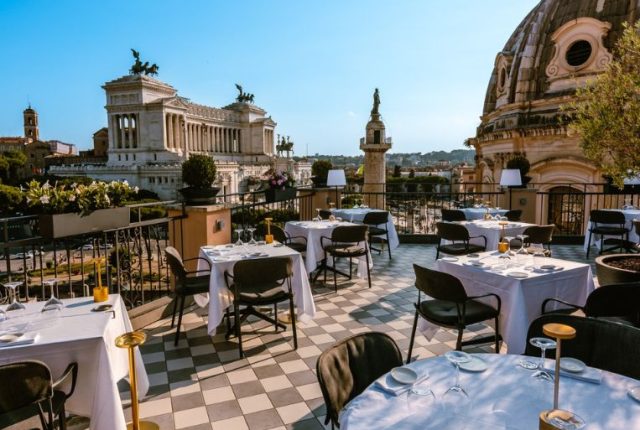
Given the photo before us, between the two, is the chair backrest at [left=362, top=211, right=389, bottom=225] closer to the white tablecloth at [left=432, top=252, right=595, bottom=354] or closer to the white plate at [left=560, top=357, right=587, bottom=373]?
the white tablecloth at [left=432, top=252, right=595, bottom=354]

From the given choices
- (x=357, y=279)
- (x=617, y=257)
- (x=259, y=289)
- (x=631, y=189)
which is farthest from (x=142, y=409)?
(x=631, y=189)

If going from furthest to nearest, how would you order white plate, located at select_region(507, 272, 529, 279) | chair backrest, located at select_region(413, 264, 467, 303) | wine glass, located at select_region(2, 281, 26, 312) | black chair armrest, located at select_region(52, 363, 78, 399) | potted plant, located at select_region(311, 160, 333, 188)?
potted plant, located at select_region(311, 160, 333, 188), white plate, located at select_region(507, 272, 529, 279), chair backrest, located at select_region(413, 264, 467, 303), wine glass, located at select_region(2, 281, 26, 312), black chair armrest, located at select_region(52, 363, 78, 399)

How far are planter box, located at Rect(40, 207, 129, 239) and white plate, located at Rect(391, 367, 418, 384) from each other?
3.39 m

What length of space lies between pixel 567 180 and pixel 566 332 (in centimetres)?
1925

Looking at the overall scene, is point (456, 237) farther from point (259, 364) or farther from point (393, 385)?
point (393, 385)

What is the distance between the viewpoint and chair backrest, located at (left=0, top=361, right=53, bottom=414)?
80.1 inches

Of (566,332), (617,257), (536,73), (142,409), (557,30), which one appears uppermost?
(557,30)

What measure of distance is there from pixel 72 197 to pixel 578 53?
20.6 metres

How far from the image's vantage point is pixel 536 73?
1977 centimetres

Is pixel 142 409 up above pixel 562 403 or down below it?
below

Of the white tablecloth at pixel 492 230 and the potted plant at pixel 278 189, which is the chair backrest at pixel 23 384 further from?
the white tablecloth at pixel 492 230

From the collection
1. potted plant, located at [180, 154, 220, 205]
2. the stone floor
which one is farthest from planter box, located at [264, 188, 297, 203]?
the stone floor

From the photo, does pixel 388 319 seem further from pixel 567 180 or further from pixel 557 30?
pixel 557 30

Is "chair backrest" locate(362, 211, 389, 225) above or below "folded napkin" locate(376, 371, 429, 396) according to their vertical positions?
above
